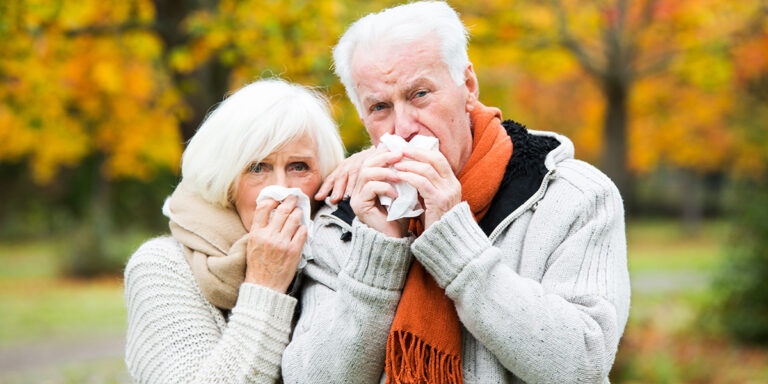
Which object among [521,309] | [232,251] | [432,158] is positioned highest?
[432,158]

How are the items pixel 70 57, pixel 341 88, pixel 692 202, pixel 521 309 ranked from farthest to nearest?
pixel 692 202 < pixel 70 57 < pixel 341 88 < pixel 521 309

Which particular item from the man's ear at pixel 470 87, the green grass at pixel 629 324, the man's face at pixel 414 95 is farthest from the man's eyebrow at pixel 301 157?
the green grass at pixel 629 324

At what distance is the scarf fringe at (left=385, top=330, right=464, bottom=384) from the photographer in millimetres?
2285

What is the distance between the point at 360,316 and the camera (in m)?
2.34

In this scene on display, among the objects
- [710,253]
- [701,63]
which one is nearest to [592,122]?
[710,253]

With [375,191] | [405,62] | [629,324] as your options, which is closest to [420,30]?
[405,62]

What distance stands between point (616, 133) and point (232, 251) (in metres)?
6.14

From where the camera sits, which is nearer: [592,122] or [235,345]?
[235,345]

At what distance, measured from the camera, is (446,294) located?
224cm

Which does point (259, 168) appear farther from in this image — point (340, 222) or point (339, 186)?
point (340, 222)

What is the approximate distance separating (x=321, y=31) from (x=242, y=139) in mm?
3715

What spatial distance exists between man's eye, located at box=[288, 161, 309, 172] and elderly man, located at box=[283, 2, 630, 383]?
39 centimetres

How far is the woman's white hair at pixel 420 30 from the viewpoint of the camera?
2492 mm

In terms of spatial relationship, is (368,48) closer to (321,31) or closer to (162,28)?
(321,31)
